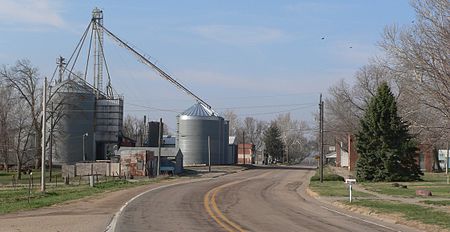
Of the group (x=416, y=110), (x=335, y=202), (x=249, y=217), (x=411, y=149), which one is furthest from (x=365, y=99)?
(x=249, y=217)

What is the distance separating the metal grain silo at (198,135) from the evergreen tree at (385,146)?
5158 cm

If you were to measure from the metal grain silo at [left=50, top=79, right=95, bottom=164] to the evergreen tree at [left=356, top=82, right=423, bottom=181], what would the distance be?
45.3m

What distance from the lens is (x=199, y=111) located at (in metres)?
109

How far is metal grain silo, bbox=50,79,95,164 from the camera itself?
286 ft

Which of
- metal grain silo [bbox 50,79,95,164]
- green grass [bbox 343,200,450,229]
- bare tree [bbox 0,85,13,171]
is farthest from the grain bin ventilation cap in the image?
green grass [bbox 343,200,450,229]

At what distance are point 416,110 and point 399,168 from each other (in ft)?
71.3

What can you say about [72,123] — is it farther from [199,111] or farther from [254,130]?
[254,130]

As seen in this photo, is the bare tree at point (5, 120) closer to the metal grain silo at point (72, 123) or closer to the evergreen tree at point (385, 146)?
the metal grain silo at point (72, 123)

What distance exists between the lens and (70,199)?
33000 millimetres

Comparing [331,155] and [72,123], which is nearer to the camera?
[72,123]

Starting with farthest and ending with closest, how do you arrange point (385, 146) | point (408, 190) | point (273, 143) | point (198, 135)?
point (273, 143)
point (198, 135)
point (385, 146)
point (408, 190)

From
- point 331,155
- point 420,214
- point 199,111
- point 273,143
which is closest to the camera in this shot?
point 420,214

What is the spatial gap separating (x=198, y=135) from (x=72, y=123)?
24.9 metres

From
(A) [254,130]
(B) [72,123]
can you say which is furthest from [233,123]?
(B) [72,123]
